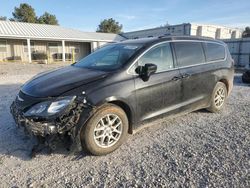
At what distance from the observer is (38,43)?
24.5m

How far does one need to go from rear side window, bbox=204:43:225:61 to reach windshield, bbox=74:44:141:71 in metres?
1.97

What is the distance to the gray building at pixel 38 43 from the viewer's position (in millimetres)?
22156

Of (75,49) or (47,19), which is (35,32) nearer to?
(75,49)

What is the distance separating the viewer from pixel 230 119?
495 centimetres

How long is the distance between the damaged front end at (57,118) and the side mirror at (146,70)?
3.46 feet

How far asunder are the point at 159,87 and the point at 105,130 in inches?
49.4

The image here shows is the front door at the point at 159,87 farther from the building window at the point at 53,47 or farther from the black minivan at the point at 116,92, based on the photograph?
the building window at the point at 53,47

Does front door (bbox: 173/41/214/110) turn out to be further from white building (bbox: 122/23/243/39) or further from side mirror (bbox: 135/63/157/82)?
white building (bbox: 122/23/243/39)

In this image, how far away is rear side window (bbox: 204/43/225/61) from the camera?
16.7ft

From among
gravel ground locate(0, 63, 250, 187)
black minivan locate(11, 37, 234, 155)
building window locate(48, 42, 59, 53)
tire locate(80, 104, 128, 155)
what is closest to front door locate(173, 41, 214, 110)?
black minivan locate(11, 37, 234, 155)

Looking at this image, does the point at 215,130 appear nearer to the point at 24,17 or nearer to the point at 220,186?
the point at 220,186

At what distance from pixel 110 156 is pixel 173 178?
40.5 inches

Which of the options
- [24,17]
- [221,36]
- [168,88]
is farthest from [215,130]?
[24,17]

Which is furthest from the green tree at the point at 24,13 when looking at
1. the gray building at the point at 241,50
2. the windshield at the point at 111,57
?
the windshield at the point at 111,57
